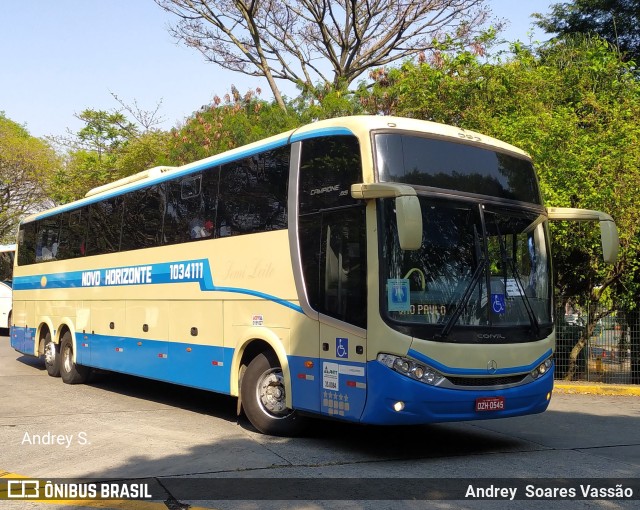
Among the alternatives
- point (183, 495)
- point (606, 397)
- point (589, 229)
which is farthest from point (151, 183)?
point (606, 397)

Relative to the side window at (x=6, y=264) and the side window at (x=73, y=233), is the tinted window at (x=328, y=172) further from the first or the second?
the side window at (x=6, y=264)

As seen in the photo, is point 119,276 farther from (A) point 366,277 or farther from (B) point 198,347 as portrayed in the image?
(A) point 366,277

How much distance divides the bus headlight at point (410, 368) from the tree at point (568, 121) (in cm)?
656

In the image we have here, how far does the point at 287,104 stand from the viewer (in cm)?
2178

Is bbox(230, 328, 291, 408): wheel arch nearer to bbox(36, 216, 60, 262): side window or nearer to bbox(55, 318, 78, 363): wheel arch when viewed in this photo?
bbox(55, 318, 78, 363): wheel arch

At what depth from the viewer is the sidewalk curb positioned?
1327 centimetres

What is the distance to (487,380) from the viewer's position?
750cm

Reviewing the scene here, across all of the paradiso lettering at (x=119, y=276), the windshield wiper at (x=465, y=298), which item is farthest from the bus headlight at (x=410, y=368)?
the paradiso lettering at (x=119, y=276)

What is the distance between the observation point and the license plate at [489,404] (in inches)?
291

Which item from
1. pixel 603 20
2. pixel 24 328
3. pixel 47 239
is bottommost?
pixel 24 328

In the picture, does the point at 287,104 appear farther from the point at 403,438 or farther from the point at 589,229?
the point at 403,438

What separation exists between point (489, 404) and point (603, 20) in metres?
21.8

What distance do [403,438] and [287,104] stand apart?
14585mm

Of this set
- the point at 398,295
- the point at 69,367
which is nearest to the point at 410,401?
the point at 398,295
